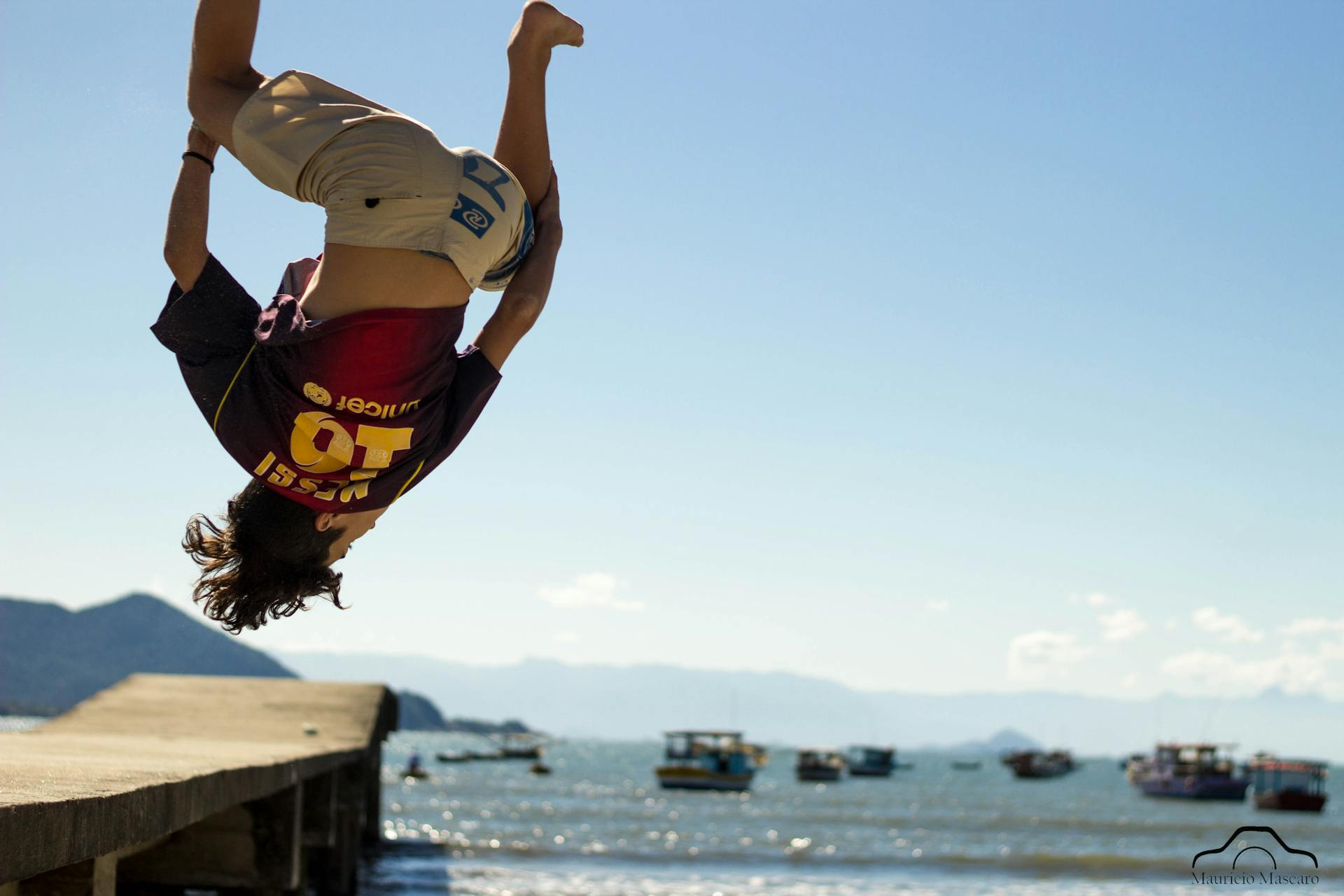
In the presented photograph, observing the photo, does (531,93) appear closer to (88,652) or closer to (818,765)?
(818,765)

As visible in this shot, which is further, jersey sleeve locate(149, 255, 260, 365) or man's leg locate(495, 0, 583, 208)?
man's leg locate(495, 0, 583, 208)

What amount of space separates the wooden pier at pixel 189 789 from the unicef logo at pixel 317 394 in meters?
0.87

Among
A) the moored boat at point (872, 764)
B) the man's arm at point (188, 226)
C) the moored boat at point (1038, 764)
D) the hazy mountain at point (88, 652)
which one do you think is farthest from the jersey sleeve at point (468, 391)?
the hazy mountain at point (88, 652)

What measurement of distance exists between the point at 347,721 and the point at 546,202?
13.3m

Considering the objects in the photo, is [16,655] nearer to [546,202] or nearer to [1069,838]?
[1069,838]

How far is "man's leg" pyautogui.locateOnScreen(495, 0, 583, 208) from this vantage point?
2.50 meters

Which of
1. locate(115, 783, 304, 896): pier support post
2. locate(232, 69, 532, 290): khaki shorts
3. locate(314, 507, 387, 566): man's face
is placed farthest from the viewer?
locate(115, 783, 304, 896): pier support post

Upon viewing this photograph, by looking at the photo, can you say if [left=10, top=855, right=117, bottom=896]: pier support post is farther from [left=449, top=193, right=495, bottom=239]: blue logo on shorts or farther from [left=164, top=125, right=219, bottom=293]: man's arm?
[left=449, top=193, right=495, bottom=239]: blue logo on shorts

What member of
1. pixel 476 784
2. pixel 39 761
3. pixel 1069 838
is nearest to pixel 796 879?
pixel 1069 838

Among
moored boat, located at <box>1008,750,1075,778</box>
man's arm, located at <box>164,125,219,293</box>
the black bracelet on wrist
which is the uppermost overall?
the black bracelet on wrist

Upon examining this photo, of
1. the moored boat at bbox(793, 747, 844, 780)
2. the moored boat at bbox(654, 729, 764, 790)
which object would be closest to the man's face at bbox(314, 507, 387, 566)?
the moored boat at bbox(654, 729, 764, 790)

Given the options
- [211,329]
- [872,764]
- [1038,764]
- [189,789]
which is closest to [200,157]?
[211,329]

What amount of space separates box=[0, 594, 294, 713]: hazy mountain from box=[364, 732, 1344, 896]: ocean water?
113992 millimetres

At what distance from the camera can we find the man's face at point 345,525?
2.54 metres
